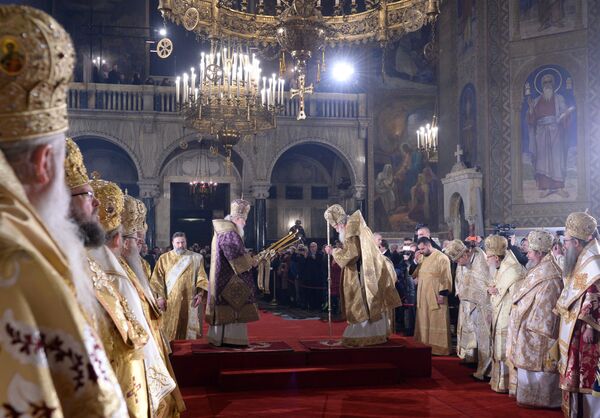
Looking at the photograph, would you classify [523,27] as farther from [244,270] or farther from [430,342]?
[244,270]

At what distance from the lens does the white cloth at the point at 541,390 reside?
6.29 metres

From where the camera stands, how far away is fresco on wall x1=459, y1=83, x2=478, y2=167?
1717 cm

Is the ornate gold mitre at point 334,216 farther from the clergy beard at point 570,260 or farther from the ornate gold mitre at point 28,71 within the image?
the ornate gold mitre at point 28,71

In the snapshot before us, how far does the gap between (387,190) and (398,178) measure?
0.55m

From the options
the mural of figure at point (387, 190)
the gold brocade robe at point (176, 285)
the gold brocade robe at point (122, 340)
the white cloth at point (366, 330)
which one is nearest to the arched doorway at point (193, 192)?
the mural of figure at point (387, 190)

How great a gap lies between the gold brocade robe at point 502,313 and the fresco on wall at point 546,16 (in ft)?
33.8

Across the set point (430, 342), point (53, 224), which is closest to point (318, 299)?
point (430, 342)

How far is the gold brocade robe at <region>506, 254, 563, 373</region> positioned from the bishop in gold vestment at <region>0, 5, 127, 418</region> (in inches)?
219

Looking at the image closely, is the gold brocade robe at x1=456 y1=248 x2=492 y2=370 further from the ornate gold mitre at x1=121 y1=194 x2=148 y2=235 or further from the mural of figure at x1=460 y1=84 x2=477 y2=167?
the mural of figure at x1=460 y1=84 x2=477 y2=167

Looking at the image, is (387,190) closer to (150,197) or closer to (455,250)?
(150,197)

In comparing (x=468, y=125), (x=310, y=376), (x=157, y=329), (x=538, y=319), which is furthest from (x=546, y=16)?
(x=157, y=329)

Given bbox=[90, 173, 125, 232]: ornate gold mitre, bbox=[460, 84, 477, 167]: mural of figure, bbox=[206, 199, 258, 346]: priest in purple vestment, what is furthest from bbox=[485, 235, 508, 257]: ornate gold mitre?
bbox=[460, 84, 477, 167]: mural of figure

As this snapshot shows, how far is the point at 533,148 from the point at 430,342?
7.85 m

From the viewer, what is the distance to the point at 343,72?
2097 cm
